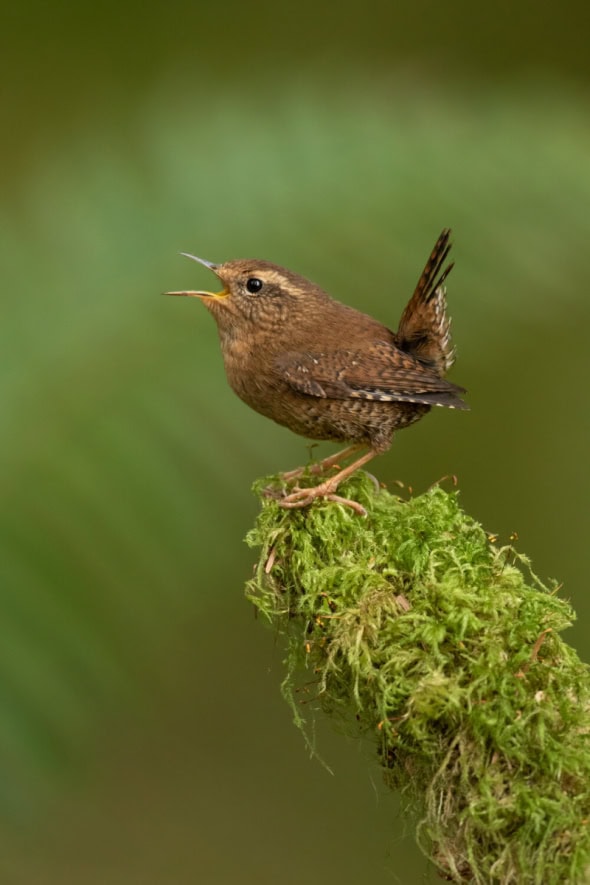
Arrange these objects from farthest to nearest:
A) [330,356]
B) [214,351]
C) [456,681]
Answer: [214,351] < [330,356] < [456,681]

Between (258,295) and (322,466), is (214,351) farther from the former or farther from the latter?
(322,466)

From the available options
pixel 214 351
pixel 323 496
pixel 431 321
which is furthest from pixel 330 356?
pixel 214 351

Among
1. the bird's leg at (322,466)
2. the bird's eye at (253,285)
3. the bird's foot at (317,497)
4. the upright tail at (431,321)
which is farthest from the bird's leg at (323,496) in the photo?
the bird's eye at (253,285)

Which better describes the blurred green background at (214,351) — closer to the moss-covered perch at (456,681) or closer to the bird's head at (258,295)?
the bird's head at (258,295)

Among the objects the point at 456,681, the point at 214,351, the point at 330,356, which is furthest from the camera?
the point at 214,351

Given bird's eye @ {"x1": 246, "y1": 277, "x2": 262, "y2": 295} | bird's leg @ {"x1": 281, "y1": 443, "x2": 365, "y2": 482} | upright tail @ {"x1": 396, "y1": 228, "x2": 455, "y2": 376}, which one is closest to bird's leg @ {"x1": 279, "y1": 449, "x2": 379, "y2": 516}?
bird's leg @ {"x1": 281, "y1": 443, "x2": 365, "y2": 482}

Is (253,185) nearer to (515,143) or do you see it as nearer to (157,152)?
(157,152)

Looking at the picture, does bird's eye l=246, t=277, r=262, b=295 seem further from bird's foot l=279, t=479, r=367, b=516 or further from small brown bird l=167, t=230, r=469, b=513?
bird's foot l=279, t=479, r=367, b=516
